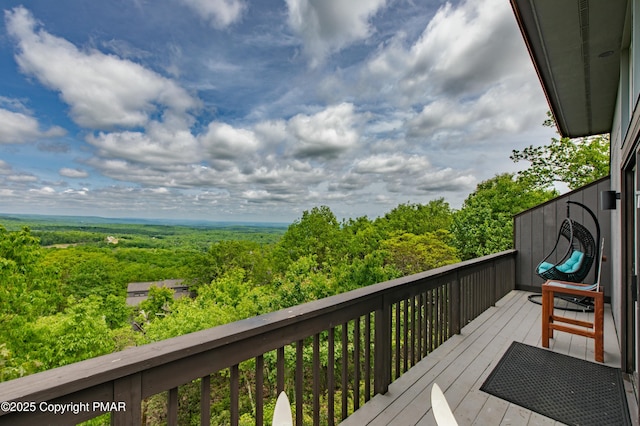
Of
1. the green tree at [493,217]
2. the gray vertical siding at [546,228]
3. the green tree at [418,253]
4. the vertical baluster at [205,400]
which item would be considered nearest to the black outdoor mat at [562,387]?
the vertical baluster at [205,400]

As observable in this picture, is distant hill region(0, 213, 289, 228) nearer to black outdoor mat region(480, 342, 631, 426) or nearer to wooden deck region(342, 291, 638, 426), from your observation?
wooden deck region(342, 291, 638, 426)

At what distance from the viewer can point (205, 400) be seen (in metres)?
1.25

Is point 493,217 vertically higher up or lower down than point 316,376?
higher up

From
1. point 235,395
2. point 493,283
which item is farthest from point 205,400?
point 493,283

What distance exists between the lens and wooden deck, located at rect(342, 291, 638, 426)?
206 cm

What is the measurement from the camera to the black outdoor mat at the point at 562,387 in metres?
2.12

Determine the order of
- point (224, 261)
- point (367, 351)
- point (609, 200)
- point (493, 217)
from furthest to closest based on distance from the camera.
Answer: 1. point (224, 261)
2. point (493, 217)
3. point (609, 200)
4. point (367, 351)

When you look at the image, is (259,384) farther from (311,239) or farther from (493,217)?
(311,239)

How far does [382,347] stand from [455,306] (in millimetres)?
1574

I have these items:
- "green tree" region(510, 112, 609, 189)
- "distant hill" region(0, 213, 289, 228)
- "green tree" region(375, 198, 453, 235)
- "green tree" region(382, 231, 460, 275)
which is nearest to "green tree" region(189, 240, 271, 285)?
"distant hill" region(0, 213, 289, 228)

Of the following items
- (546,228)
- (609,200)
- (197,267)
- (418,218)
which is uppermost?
(609,200)

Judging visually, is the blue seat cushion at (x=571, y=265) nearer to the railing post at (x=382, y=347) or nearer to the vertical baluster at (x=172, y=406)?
the railing post at (x=382, y=347)

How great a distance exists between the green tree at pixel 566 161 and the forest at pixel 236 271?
0.05 metres

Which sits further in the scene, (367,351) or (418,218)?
(418,218)
